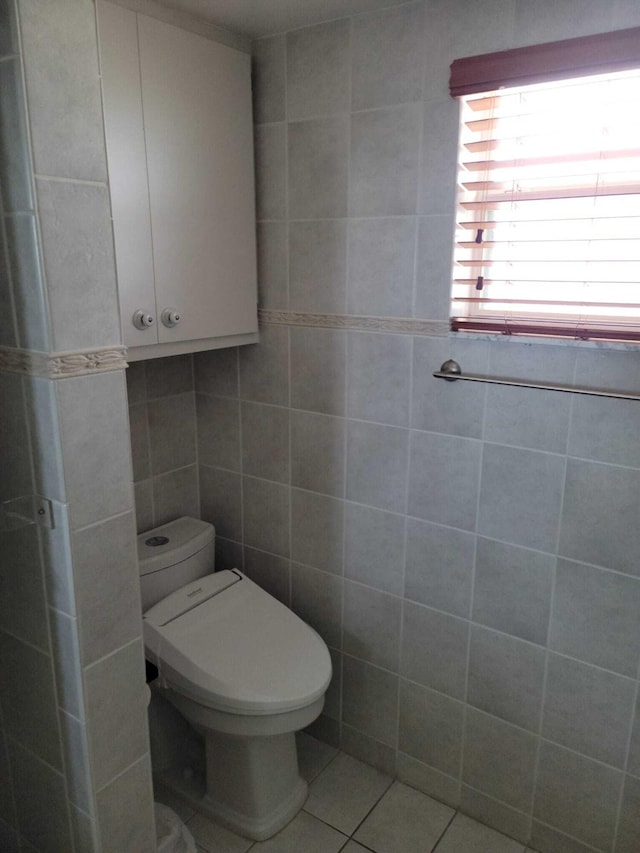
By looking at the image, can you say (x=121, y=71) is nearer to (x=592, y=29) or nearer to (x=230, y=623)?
(x=592, y=29)

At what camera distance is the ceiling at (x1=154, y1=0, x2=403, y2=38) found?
1.46 m

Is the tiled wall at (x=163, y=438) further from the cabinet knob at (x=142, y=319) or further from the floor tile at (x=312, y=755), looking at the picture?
the floor tile at (x=312, y=755)

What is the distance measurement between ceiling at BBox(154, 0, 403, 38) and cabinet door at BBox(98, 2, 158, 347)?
0.17 m

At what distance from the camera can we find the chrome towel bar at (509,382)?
135 centimetres

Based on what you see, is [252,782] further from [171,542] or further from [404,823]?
[171,542]

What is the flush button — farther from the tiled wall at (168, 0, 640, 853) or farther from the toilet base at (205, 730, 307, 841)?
the toilet base at (205, 730, 307, 841)

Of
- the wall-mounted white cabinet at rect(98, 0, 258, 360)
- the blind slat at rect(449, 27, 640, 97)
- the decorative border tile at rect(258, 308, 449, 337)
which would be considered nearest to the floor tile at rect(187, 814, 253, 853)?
the wall-mounted white cabinet at rect(98, 0, 258, 360)

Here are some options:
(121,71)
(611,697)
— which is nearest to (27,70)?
(121,71)

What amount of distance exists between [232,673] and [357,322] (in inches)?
37.0

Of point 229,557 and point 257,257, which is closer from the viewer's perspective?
point 257,257

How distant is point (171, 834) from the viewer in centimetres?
159

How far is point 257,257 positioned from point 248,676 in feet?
3.69

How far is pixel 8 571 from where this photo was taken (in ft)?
4.10

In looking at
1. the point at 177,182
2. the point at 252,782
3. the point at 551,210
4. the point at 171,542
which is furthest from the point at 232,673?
the point at 551,210
